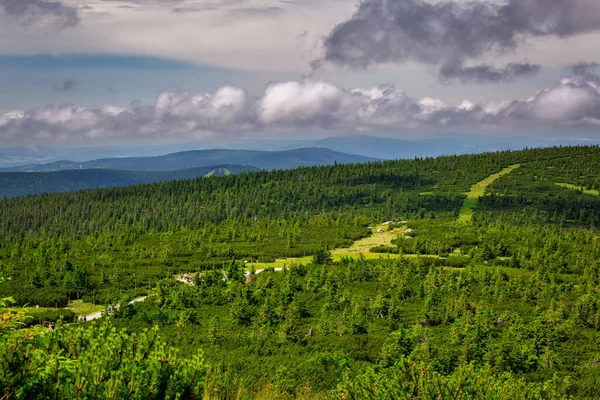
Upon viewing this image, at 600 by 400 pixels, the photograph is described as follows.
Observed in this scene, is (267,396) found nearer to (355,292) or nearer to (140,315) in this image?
(140,315)

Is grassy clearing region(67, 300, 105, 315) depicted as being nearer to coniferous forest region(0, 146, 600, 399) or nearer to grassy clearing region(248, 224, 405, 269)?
coniferous forest region(0, 146, 600, 399)

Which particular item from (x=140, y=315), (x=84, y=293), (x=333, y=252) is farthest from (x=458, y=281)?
(x=84, y=293)

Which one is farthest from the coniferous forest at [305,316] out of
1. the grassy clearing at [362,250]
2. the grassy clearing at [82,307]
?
the grassy clearing at [362,250]

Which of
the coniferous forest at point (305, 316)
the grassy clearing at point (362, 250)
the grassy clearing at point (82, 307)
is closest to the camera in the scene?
the coniferous forest at point (305, 316)

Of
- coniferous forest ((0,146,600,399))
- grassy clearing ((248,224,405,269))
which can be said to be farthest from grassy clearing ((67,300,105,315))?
grassy clearing ((248,224,405,269))

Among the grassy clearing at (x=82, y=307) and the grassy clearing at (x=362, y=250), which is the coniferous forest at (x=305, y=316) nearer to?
the grassy clearing at (x=82, y=307)

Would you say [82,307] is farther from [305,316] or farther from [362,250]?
[362,250]
